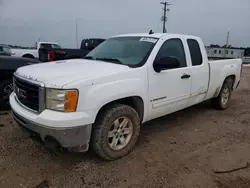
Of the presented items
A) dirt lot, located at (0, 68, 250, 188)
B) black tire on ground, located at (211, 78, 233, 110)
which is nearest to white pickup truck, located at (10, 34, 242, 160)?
dirt lot, located at (0, 68, 250, 188)

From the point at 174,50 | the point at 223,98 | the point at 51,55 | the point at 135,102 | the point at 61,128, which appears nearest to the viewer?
the point at 61,128

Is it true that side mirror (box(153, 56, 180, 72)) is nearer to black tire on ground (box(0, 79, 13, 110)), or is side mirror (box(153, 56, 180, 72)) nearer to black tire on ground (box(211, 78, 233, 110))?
black tire on ground (box(211, 78, 233, 110))

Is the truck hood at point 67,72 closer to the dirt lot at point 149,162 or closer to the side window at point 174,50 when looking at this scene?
the side window at point 174,50

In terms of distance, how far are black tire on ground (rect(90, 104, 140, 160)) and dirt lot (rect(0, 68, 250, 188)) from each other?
13 centimetres

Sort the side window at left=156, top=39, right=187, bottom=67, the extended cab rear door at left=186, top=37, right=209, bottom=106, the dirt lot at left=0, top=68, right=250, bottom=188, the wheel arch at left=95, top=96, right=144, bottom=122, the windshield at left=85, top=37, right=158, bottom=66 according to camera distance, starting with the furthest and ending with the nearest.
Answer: the extended cab rear door at left=186, top=37, right=209, bottom=106 < the side window at left=156, top=39, right=187, bottom=67 < the windshield at left=85, top=37, right=158, bottom=66 < the wheel arch at left=95, top=96, right=144, bottom=122 < the dirt lot at left=0, top=68, right=250, bottom=188

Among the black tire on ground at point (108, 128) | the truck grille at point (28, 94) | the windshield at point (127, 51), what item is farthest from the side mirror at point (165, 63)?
the truck grille at point (28, 94)

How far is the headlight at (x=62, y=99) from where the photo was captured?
283 cm

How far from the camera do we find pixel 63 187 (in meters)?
2.85

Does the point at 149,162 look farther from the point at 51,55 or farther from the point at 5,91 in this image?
the point at 51,55

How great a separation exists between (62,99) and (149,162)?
152cm

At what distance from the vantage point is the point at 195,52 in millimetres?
4895

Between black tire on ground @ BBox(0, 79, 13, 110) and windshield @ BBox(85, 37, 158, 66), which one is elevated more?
windshield @ BBox(85, 37, 158, 66)

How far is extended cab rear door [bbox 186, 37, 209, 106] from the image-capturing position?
4695mm

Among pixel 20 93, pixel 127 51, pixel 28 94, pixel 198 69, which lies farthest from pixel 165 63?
pixel 20 93
